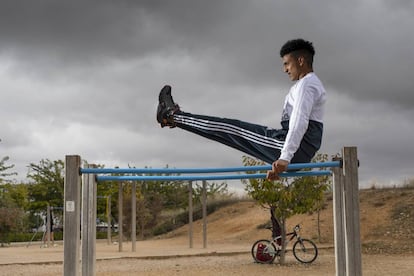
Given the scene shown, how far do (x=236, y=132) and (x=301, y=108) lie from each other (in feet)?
1.86

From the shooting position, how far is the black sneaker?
13.8 ft

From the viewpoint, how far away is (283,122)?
406 cm

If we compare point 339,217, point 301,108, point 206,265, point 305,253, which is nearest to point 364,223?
point 305,253

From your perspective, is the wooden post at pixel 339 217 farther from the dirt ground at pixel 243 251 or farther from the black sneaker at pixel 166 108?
the dirt ground at pixel 243 251

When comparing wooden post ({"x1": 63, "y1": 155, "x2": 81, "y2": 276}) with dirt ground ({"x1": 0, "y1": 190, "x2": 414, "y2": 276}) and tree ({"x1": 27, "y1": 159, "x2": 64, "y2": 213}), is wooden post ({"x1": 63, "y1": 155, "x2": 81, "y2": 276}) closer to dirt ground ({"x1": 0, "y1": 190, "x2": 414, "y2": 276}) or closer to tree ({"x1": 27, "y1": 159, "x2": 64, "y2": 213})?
dirt ground ({"x1": 0, "y1": 190, "x2": 414, "y2": 276})

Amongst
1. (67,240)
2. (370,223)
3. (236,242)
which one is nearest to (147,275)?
(67,240)

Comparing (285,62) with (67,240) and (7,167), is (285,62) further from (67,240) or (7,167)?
(7,167)

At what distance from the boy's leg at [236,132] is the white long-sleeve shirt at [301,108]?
0.18 meters

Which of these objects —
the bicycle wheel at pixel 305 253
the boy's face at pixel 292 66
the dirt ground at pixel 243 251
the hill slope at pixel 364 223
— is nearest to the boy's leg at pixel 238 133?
the boy's face at pixel 292 66

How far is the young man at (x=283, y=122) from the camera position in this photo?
12.6 feet

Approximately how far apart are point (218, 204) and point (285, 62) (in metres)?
25.2

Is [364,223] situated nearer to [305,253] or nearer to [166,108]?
[305,253]

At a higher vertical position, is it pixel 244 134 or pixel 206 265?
pixel 244 134

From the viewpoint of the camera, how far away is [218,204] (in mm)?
28953
